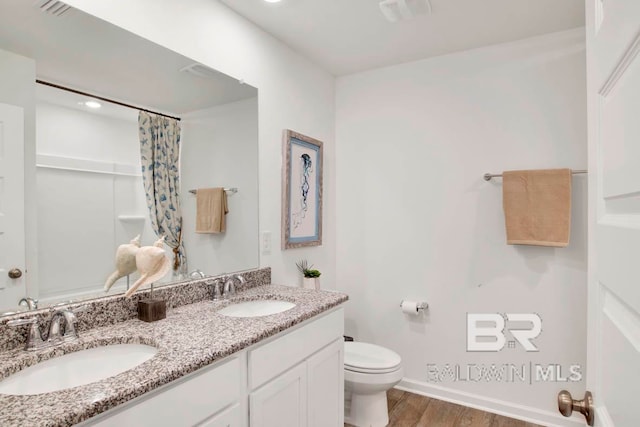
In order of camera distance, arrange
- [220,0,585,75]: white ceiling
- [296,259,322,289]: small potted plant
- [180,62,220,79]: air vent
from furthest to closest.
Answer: [296,259,322,289]: small potted plant, [220,0,585,75]: white ceiling, [180,62,220,79]: air vent

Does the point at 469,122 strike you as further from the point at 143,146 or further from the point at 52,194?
the point at 52,194

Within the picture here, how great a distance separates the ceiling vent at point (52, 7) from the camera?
123 centimetres

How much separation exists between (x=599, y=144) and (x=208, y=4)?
1.81 m

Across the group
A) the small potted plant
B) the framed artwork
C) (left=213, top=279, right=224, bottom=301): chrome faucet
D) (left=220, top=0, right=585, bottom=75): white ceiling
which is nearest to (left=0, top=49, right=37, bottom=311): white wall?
(left=213, top=279, right=224, bottom=301): chrome faucet

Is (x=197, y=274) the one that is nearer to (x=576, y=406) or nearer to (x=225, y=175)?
(x=225, y=175)

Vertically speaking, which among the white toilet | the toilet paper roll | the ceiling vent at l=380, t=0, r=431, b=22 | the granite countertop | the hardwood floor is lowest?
the hardwood floor

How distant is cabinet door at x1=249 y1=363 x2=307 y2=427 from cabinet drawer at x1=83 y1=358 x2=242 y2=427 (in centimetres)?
13

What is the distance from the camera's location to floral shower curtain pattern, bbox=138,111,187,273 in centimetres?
158

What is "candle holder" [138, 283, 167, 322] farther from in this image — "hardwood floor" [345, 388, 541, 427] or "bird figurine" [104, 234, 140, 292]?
"hardwood floor" [345, 388, 541, 427]

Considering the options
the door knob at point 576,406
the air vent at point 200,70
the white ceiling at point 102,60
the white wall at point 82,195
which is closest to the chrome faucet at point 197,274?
the white wall at point 82,195

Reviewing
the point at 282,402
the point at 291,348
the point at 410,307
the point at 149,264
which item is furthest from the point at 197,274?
the point at 410,307

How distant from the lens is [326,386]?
171 centimetres

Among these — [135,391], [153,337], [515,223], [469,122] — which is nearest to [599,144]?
[135,391]

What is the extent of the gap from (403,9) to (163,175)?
1495 mm
